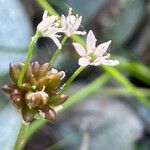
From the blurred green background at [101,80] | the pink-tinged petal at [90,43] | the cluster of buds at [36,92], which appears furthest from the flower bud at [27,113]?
the blurred green background at [101,80]

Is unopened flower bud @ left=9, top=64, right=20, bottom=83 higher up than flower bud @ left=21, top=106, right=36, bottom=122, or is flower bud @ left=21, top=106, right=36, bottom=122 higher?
unopened flower bud @ left=9, top=64, right=20, bottom=83

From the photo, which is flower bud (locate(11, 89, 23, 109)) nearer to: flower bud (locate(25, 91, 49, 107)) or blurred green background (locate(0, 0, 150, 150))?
flower bud (locate(25, 91, 49, 107))

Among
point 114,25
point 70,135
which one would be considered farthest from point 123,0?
point 70,135

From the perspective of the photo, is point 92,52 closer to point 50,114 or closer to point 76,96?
point 50,114

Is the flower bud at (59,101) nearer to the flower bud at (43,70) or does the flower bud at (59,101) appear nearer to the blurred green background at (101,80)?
the flower bud at (43,70)

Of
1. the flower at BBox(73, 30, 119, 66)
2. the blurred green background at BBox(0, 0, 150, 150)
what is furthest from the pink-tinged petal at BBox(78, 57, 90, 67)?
the blurred green background at BBox(0, 0, 150, 150)

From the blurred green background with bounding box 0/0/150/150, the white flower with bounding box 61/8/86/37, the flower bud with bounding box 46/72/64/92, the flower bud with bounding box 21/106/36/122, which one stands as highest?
the white flower with bounding box 61/8/86/37

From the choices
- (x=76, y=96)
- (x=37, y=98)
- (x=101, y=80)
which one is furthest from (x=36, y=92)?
(x=101, y=80)

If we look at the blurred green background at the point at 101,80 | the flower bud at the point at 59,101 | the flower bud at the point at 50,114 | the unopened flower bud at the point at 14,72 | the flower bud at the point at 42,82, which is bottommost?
the blurred green background at the point at 101,80
